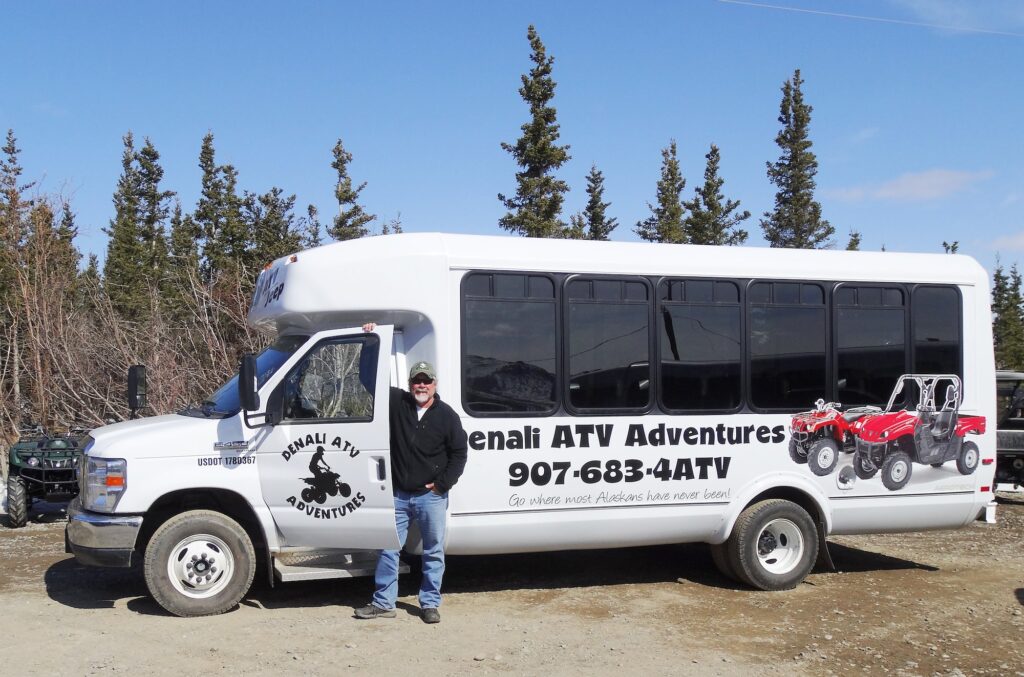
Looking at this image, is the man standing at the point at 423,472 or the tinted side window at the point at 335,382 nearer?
the man standing at the point at 423,472

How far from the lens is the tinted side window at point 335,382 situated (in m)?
6.88

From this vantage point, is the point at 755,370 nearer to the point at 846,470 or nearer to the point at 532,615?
the point at 846,470

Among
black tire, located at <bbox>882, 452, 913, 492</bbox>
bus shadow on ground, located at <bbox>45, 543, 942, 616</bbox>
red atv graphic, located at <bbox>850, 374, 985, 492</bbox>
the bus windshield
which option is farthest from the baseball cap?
black tire, located at <bbox>882, 452, 913, 492</bbox>

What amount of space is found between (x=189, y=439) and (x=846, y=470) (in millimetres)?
5425

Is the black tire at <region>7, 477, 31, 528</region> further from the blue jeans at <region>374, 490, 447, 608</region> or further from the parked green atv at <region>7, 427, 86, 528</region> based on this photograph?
the blue jeans at <region>374, 490, 447, 608</region>

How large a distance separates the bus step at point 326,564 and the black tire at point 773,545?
3100 millimetres

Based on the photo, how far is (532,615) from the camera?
280 inches

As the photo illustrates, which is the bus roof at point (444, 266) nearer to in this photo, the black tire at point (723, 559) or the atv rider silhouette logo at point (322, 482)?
the atv rider silhouette logo at point (322, 482)

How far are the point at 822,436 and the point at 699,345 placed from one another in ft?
4.43

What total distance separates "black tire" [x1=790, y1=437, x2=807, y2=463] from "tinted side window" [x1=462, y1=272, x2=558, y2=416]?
2.16m

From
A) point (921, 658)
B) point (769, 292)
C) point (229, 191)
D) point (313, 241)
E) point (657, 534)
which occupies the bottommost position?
point (921, 658)

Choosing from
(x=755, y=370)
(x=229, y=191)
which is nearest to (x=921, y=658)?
(x=755, y=370)

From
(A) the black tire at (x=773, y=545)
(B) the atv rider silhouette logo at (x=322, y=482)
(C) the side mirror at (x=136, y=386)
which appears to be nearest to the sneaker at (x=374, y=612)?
(B) the atv rider silhouette logo at (x=322, y=482)

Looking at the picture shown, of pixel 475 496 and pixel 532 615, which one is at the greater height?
pixel 475 496
